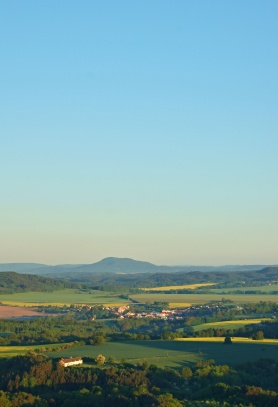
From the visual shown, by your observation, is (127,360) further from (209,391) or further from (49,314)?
(49,314)

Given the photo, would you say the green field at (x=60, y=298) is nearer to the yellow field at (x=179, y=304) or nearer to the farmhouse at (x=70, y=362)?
the yellow field at (x=179, y=304)

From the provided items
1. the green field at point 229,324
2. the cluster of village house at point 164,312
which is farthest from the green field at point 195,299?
the green field at point 229,324

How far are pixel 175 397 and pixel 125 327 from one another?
67.7m

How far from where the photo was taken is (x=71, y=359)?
67.0m

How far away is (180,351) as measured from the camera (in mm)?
75688

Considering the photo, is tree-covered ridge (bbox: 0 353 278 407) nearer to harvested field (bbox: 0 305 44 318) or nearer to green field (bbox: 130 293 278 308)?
harvested field (bbox: 0 305 44 318)

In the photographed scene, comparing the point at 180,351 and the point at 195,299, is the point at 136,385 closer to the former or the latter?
the point at 180,351

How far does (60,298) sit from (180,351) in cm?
10701

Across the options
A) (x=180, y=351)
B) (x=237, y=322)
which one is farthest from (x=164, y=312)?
(x=180, y=351)

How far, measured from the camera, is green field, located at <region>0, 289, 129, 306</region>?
165000 mm

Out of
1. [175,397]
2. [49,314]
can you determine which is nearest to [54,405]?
[175,397]

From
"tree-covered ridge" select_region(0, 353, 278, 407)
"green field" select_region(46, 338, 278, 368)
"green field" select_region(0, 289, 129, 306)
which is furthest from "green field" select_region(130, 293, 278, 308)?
"tree-covered ridge" select_region(0, 353, 278, 407)

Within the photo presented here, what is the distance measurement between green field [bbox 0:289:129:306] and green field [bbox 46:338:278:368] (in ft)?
261

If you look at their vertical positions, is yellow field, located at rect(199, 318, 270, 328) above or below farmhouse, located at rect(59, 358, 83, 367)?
above
